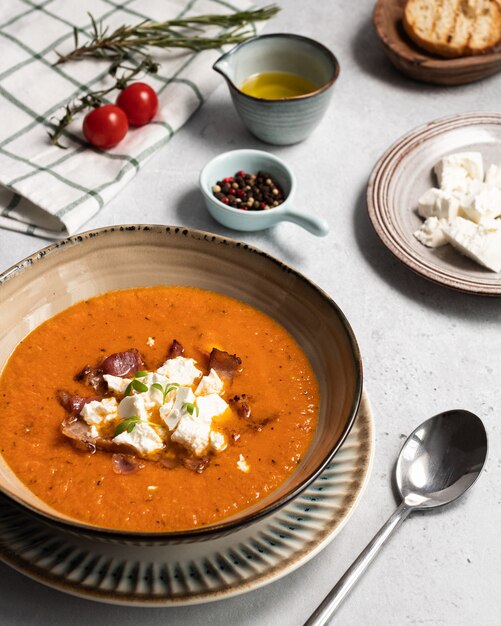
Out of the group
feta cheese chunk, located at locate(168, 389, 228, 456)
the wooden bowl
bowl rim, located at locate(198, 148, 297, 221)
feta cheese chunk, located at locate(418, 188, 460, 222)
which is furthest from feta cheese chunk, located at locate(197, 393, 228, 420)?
the wooden bowl

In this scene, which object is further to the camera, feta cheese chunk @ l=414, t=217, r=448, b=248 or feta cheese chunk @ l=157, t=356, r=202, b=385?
feta cheese chunk @ l=414, t=217, r=448, b=248

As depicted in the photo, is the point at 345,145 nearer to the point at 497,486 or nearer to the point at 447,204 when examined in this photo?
the point at 447,204

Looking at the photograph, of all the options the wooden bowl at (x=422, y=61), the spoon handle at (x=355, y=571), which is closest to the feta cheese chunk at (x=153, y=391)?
→ the spoon handle at (x=355, y=571)

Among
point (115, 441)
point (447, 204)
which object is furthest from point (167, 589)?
point (447, 204)

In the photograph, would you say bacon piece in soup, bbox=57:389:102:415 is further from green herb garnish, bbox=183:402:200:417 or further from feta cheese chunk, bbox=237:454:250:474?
feta cheese chunk, bbox=237:454:250:474

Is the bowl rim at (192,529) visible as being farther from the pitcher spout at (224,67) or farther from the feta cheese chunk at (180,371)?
the pitcher spout at (224,67)

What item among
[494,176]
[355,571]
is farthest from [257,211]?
[355,571]

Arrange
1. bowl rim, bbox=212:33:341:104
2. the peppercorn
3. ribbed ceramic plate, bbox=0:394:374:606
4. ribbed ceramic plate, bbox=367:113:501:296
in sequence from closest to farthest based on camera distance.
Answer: ribbed ceramic plate, bbox=0:394:374:606 → ribbed ceramic plate, bbox=367:113:501:296 → the peppercorn → bowl rim, bbox=212:33:341:104
